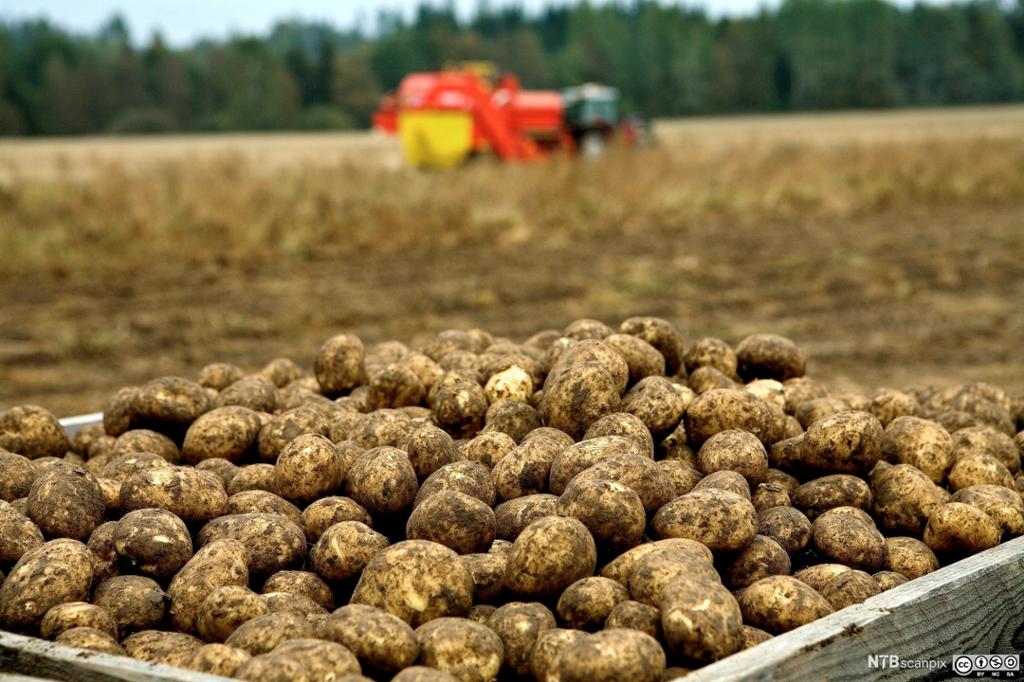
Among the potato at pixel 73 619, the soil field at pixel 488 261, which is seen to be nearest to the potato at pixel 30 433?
the potato at pixel 73 619

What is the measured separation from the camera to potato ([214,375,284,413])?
138 inches

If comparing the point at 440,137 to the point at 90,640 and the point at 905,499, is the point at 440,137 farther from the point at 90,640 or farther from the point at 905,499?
the point at 90,640

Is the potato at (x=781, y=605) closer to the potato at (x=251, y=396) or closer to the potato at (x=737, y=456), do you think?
the potato at (x=737, y=456)

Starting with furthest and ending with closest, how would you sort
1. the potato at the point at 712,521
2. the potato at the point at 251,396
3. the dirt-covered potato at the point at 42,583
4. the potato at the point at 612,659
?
the potato at the point at 251,396
the potato at the point at 712,521
the dirt-covered potato at the point at 42,583
the potato at the point at 612,659

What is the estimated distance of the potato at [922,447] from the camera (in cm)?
313

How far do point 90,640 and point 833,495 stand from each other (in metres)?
1.78

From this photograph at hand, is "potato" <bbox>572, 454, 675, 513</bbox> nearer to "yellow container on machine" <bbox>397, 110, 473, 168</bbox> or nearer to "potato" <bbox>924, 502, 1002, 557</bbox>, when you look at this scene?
"potato" <bbox>924, 502, 1002, 557</bbox>

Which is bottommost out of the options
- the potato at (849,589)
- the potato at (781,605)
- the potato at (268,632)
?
the potato at (849,589)

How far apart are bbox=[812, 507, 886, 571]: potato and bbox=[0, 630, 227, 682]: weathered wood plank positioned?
4.81ft

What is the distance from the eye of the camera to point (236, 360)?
8133 millimetres

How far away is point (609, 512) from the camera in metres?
2.49

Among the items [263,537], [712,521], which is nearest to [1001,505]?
[712,521]

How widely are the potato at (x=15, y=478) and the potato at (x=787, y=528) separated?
183cm

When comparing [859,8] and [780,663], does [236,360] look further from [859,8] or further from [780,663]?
Answer: [859,8]
